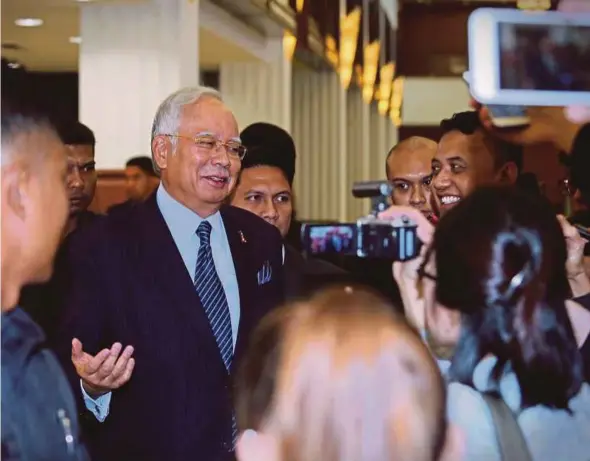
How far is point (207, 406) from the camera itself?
132 centimetres

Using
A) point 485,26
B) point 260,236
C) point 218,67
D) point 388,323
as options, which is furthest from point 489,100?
point 218,67

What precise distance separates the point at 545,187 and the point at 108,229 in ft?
1.87

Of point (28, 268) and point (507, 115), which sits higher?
point (507, 115)

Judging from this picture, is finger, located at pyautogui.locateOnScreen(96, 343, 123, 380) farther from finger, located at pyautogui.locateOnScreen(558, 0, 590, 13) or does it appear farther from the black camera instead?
finger, located at pyautogui.locateOnScreen(558, 0, 590, 13)

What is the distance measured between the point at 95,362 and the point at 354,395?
19.9 inches

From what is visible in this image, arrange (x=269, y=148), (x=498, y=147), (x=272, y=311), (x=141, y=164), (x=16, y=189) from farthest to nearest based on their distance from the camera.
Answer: (x=141, y=164)
(x=269, y=148)
(x=498, y=147)
(x=272, y=311)
(x=16, y=189)

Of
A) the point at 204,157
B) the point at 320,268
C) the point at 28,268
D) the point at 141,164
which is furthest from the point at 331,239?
the point at 141,164

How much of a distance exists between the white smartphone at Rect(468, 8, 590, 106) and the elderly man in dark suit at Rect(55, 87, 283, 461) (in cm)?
39

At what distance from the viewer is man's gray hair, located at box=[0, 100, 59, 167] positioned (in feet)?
3.39

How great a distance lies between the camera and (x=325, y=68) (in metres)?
1.48

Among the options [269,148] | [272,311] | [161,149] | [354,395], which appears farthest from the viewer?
[269,148]

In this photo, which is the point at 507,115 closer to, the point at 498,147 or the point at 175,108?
the point at 498,147

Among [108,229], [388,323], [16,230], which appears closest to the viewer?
[388,323]

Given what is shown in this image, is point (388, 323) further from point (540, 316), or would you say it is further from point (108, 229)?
point (108, 229)
